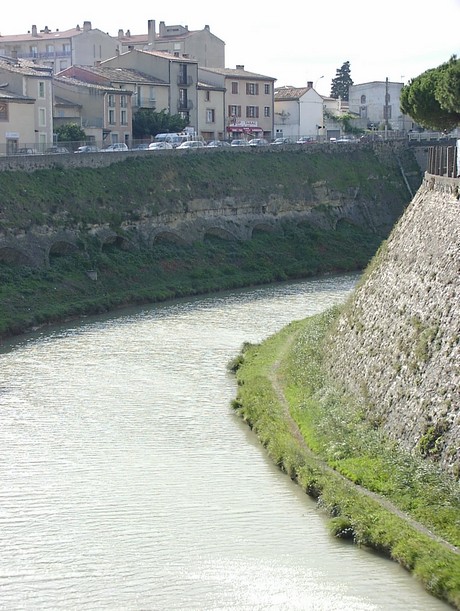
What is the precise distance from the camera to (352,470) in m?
24.8

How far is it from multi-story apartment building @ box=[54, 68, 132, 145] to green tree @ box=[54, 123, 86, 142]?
200 centimetres

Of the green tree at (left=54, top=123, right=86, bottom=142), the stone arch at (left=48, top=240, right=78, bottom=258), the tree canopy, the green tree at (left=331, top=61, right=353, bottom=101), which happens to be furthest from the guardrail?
the green tree at (left=331, top=61, right=353, bottom=101)

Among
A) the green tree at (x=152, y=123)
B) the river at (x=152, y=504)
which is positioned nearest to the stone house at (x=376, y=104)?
the green tree at (x=152, y=123)

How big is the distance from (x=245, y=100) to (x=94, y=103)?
57.5ft

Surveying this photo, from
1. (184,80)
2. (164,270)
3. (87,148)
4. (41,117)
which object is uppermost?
(184,80)

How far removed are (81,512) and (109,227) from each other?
104 feet

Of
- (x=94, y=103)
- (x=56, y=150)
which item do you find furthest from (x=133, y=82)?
(x=56, y=150)

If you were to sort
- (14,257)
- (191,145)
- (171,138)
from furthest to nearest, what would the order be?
1. (171,138)
2. (191,145)
3. (14,257)

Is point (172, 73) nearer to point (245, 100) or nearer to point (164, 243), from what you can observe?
point (245, 100)

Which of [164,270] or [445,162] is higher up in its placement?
[445,162]

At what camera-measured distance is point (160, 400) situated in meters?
32.6

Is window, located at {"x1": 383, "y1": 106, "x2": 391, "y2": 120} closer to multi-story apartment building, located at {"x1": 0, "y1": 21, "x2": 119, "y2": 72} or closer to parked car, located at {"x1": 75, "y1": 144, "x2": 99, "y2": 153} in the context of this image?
multi-story apartment building, located at {"x1": 0, "y1": 21, "x2": 119, "y2": 72}

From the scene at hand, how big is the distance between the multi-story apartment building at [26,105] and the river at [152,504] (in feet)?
86.1

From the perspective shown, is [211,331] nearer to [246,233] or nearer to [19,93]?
[246,233]
